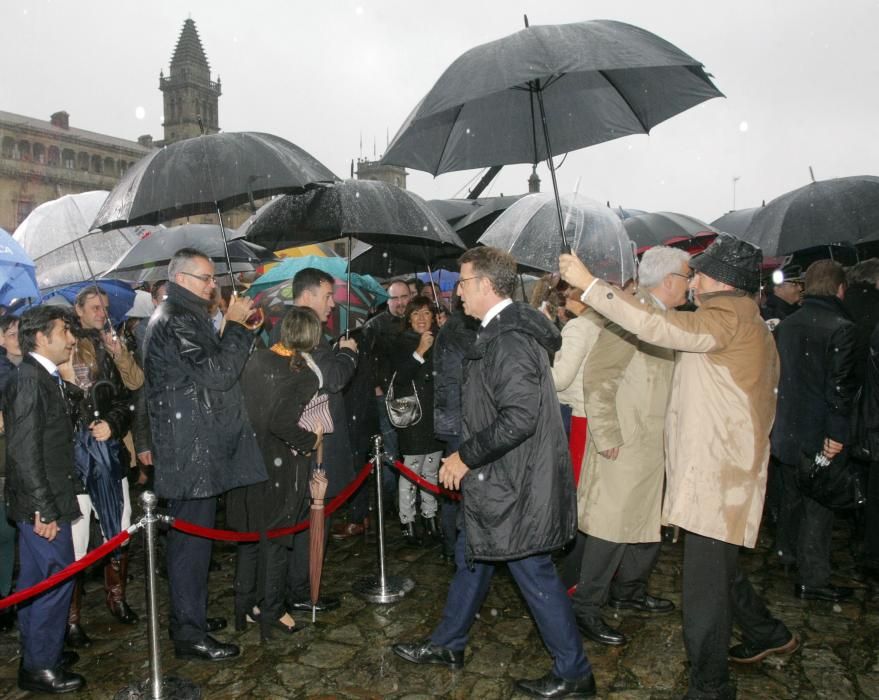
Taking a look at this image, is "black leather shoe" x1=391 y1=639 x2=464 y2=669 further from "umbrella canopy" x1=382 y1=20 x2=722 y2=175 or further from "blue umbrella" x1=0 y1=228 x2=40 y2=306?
"blue umbrella" x1=0 y1=228 x2=40 y2=306

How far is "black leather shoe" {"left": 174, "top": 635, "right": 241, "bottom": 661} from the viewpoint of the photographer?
13.3ft

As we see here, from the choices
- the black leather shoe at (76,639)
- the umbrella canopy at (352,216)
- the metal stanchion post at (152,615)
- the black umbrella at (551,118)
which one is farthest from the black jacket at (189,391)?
the black umbrella at (551,118)

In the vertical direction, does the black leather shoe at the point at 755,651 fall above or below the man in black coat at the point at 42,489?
below

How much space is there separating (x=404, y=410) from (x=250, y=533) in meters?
1.85

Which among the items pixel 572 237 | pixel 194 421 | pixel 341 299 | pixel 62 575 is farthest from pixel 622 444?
pixel 341 299

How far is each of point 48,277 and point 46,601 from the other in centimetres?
425

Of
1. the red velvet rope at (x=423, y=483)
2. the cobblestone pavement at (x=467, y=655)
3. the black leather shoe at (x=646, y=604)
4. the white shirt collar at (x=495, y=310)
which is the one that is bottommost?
the cobblestone pavement at (x=467, y=655)

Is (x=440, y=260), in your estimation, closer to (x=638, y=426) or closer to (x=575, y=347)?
(x=575, y=347)

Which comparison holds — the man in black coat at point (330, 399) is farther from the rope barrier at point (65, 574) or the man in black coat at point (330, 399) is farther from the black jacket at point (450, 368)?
the rope barrier at point (65, 574)

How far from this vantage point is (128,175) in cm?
436

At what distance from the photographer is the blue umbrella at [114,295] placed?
23.0ft

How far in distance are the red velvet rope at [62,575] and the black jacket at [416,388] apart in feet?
8.70

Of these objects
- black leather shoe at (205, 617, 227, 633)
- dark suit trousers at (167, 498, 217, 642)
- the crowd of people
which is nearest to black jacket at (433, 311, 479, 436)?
the crowd of people

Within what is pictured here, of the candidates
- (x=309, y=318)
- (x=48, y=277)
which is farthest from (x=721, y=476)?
(x=48, y=277)
